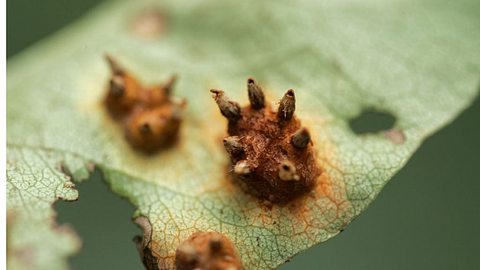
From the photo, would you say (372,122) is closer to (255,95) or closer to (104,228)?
(255,95)

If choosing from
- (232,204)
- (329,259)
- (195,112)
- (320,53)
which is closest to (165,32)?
(195,112)

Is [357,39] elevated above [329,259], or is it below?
above

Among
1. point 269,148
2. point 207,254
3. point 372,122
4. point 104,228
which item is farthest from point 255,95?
point 104,228

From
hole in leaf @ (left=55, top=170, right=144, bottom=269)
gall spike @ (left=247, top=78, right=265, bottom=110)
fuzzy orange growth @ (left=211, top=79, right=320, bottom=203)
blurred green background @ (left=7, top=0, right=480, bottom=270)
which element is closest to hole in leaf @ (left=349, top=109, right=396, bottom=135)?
fuzzy orange growth @ (left=211, top=79, right=320, bottom=203)

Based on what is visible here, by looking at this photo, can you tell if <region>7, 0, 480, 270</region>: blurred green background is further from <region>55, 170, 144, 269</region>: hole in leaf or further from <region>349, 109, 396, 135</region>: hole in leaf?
<region>349, 109, 396, 135</region>: hole in leaf

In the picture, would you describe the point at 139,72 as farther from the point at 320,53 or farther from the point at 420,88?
→ the point at 420,88

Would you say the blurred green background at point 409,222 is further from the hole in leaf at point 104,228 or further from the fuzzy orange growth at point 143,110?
the fuzzy orange growth at point 143,110
